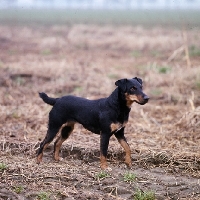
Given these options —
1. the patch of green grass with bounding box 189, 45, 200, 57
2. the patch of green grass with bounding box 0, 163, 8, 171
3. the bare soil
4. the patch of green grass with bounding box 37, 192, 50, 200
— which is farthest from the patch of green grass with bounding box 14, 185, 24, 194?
the patch of green grass with bounding box 189, 45, 200, 57

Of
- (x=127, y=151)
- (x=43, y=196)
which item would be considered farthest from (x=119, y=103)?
(x=43, y=196)

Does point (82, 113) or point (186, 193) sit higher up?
point (82, 113)

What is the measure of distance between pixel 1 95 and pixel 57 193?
6.64 meters

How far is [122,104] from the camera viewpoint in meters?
6.37

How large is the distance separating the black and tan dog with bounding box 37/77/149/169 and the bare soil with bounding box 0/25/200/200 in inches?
17.7

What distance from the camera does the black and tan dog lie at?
6230 mm

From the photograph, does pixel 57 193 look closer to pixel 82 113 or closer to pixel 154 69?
pixel 82 113

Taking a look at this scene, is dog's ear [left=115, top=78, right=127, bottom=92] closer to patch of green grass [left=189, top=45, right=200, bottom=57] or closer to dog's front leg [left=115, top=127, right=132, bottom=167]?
dog's front leg [left=115, top=127, right=132, bottom=167]

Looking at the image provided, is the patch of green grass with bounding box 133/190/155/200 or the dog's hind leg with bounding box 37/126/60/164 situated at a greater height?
the dog's hind leg with bounding box 37/126/60/164

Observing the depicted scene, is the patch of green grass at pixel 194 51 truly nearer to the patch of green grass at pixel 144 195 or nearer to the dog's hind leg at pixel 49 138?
the dog's hind leg at pixel 49 138

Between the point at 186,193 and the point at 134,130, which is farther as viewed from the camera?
the point at 134,130

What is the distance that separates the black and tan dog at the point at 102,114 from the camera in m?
6.23

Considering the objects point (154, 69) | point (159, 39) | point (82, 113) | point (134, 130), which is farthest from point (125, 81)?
point (159, 39)

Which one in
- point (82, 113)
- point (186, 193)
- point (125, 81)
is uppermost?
point (125, 81)
